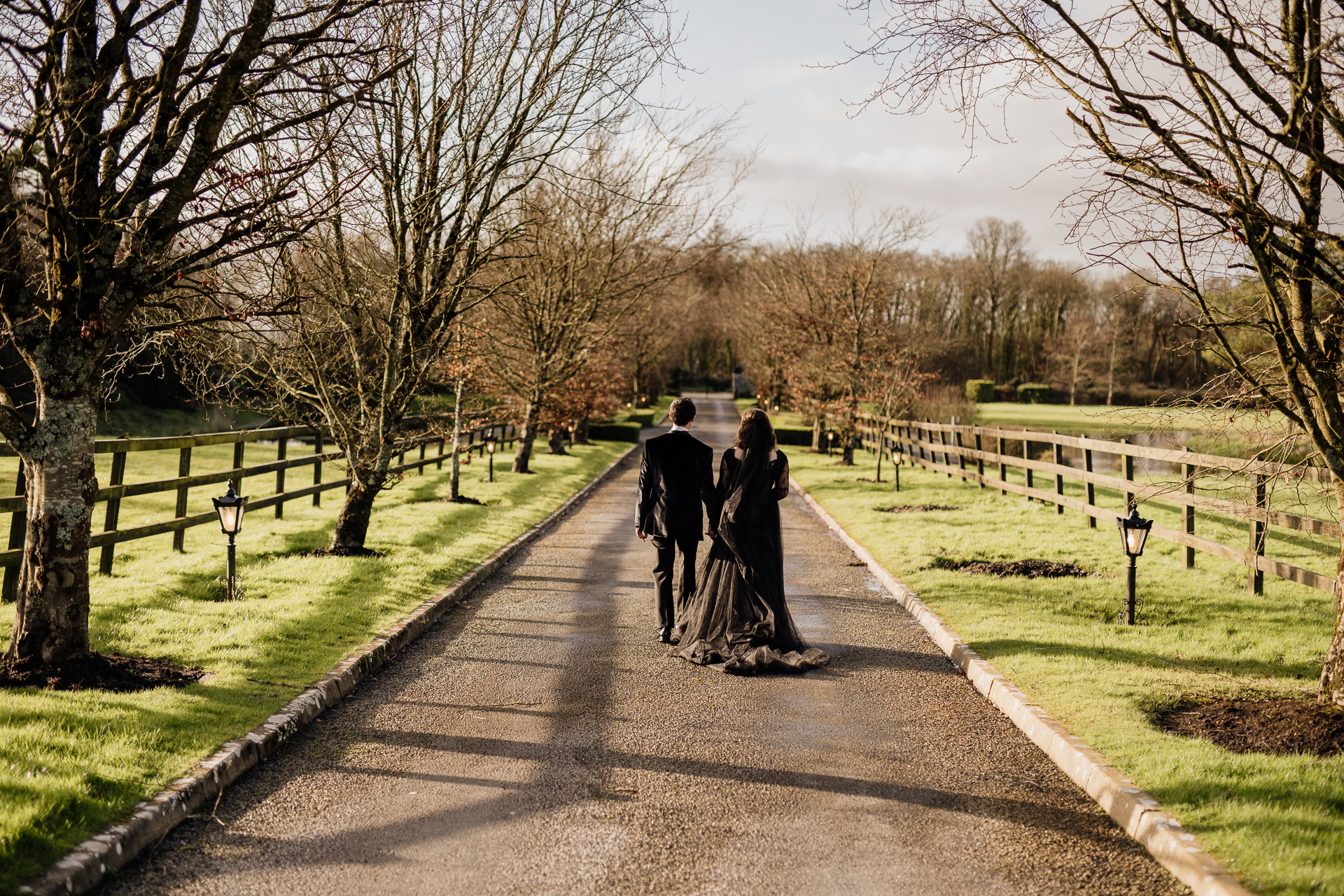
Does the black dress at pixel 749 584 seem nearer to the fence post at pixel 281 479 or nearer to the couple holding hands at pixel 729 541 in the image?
the couple holding hands at pixel 729 541

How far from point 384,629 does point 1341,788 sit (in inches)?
244

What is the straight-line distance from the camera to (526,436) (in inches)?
905

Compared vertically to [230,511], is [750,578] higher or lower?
lower

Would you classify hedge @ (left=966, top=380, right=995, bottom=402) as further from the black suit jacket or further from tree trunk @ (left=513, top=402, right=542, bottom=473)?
the black suit jacket

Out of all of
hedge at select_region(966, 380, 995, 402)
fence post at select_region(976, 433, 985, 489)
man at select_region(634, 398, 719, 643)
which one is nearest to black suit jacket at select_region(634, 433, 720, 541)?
man at select_region(634, 398, 719, 643)

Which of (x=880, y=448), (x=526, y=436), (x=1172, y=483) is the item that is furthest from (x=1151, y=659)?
(x=526, y=436)

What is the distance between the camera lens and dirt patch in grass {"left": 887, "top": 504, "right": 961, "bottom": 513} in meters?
16.4

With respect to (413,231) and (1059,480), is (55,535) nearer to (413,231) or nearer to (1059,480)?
(413,231)

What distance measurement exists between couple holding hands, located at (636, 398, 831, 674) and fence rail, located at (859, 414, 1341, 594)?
264cm

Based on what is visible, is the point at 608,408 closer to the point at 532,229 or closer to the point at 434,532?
the point at 532,229

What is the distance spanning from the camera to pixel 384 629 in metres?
7.68

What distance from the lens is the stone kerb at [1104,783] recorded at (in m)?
3.80

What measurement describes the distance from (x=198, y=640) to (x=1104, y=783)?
19.5 feet

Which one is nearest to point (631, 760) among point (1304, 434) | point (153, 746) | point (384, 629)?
point (153, 746)
